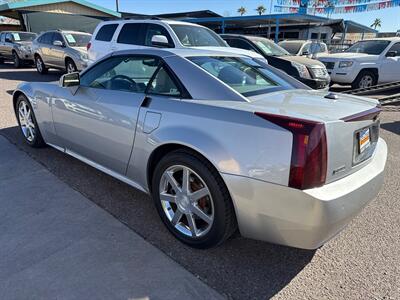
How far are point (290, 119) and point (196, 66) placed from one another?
1.05 meters

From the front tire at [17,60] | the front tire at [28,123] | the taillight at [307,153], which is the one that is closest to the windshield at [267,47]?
the front tire at [28,123]

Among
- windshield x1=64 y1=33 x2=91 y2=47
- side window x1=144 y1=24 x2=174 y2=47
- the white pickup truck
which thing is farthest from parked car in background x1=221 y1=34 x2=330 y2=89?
windshield x1=64 y1=33 x2=91 y2=47

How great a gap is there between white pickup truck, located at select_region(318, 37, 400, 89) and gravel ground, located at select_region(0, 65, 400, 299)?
782 cm

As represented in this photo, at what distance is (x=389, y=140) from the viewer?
5.67 m

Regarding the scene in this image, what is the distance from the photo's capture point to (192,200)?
2.65m

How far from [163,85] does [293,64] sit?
6631 mm

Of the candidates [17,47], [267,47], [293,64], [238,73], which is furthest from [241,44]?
[17,47]

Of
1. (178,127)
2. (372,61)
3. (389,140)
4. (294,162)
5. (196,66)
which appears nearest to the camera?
(294,162)

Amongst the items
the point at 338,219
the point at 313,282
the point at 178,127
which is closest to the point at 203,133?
A: the point at 178,127

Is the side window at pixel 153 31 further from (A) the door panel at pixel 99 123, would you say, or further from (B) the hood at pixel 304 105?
(B) the hood at pixel 304 105

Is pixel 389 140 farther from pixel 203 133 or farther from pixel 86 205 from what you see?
pixel 86 205

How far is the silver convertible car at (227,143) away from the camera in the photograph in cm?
209

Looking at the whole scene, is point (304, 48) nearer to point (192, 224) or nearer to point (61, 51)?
point (61, 51)

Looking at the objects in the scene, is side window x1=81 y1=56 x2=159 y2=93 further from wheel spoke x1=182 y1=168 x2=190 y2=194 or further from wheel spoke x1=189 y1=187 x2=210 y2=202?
wheel spoke x1=189 y1=187 x2=210 y2=202
